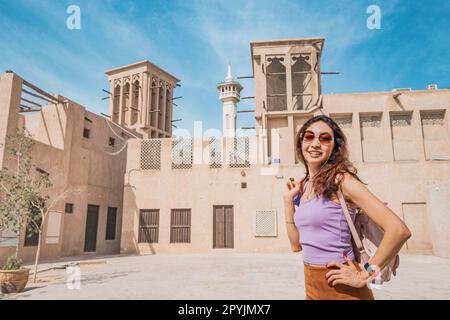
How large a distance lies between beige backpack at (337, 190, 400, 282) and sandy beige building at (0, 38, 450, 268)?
49.0ft

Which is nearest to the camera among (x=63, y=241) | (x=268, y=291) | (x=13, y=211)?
(x=268, y=291)

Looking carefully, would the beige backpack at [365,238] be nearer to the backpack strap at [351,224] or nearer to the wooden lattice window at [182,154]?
the backpack strap at [351,224]

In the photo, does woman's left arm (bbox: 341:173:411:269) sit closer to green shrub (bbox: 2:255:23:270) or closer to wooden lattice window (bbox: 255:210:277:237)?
green shrub (bbox: 2:255:23:270)

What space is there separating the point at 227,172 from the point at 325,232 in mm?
15578

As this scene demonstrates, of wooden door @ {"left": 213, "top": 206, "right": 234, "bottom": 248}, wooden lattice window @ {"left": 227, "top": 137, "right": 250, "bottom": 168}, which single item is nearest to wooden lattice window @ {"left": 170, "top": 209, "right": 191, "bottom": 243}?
wooden door @ {"left": 213, "top": 206, "right": 234, "bottom": 248}

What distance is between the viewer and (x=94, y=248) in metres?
17.6

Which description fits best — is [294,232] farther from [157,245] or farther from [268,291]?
[157,245]

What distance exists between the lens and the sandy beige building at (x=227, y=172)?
16.0 meters

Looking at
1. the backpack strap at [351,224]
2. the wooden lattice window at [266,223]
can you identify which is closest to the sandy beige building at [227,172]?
the wooden lattice window at [266,223]

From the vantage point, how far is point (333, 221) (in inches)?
67.0

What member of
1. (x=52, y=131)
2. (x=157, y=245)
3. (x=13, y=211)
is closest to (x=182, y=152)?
(x=157, y=245)

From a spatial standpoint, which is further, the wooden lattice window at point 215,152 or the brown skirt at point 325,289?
the wooden lattice window at point 215,152

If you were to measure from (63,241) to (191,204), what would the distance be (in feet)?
20.2

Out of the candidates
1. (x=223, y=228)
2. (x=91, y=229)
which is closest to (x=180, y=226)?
(x=223, y=228)
